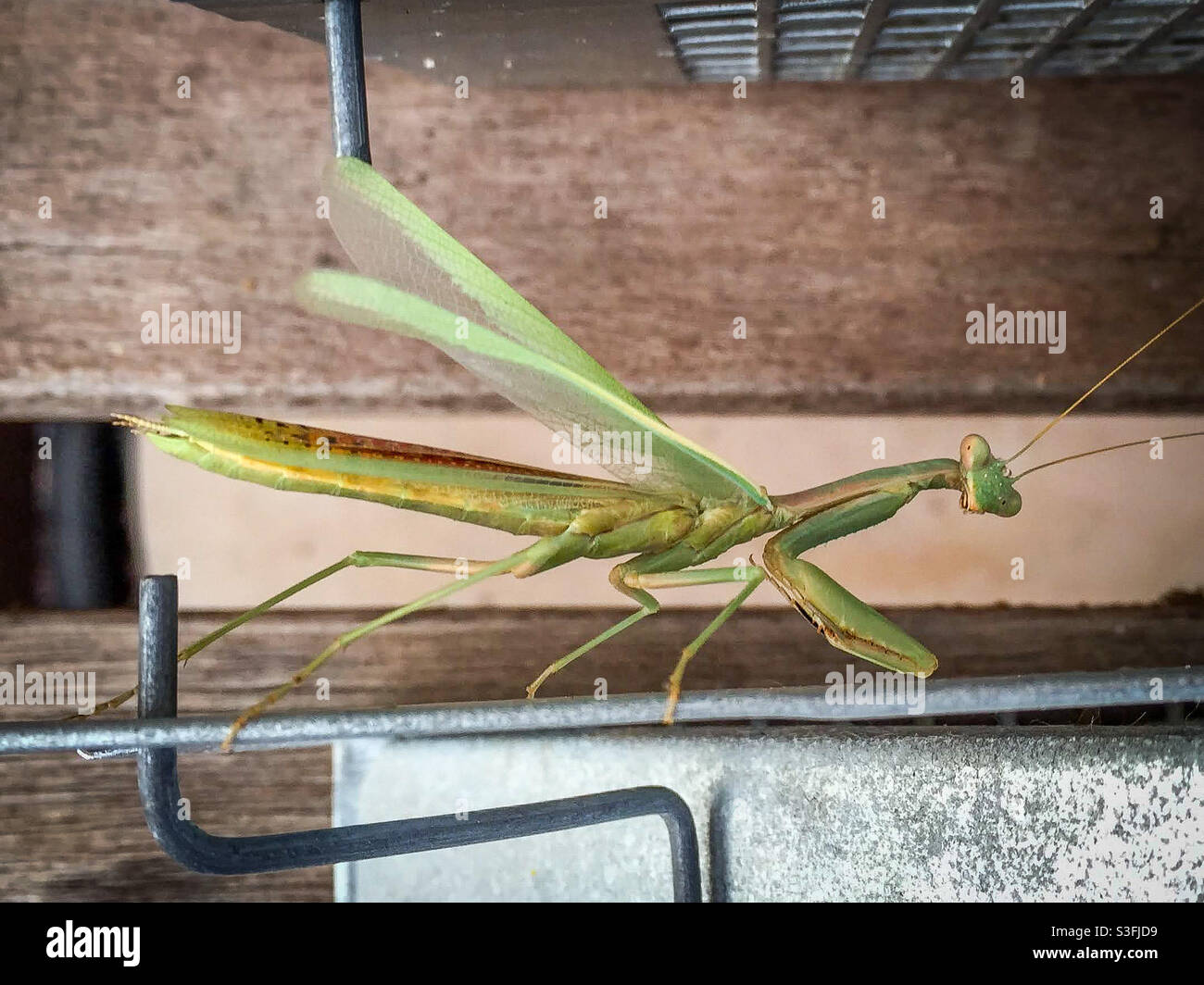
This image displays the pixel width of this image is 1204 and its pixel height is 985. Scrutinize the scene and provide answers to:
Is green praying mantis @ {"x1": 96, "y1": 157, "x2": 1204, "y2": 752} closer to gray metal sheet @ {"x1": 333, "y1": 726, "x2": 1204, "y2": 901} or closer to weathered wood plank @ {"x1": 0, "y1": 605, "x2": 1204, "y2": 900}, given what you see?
gray metal sheet @ {"x1": 333, "y1": 726, "x2": 1204, "y2": 901}

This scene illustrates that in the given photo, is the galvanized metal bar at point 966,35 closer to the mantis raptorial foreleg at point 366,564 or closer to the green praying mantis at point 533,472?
the green praying mantis at point 533,472

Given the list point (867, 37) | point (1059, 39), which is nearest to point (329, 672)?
point (867, 37)

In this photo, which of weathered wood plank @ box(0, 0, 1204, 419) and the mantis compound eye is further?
weathered wood plank @ box(0, 0, 1204, 419)

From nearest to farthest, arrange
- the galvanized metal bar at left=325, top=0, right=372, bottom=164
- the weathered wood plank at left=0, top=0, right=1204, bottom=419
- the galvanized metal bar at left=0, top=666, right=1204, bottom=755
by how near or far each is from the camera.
Result: the galvanized metal bar at left=0, top=666, right=1204, bottom=755 → the galvanized metal bar at left=325, top=0, right=372, bottom=164 → the weathered wood plank at left=0, top=0, right=1204, bottom=419

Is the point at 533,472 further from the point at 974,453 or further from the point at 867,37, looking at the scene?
the point at 867,37

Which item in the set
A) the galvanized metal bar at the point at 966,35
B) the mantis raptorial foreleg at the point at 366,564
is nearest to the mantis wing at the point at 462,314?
the mantis raptorial foreleg at the point at 366,564

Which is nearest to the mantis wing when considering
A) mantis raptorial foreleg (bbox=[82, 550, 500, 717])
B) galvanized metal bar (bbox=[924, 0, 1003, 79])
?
mantis raptorial foreleg (bbox=[82, 550, 500, 717])

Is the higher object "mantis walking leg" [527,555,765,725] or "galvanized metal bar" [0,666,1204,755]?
"mantis walking leg" [527,555,765,725]

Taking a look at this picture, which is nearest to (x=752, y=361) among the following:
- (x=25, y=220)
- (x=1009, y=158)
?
(x=1009, y=158)
